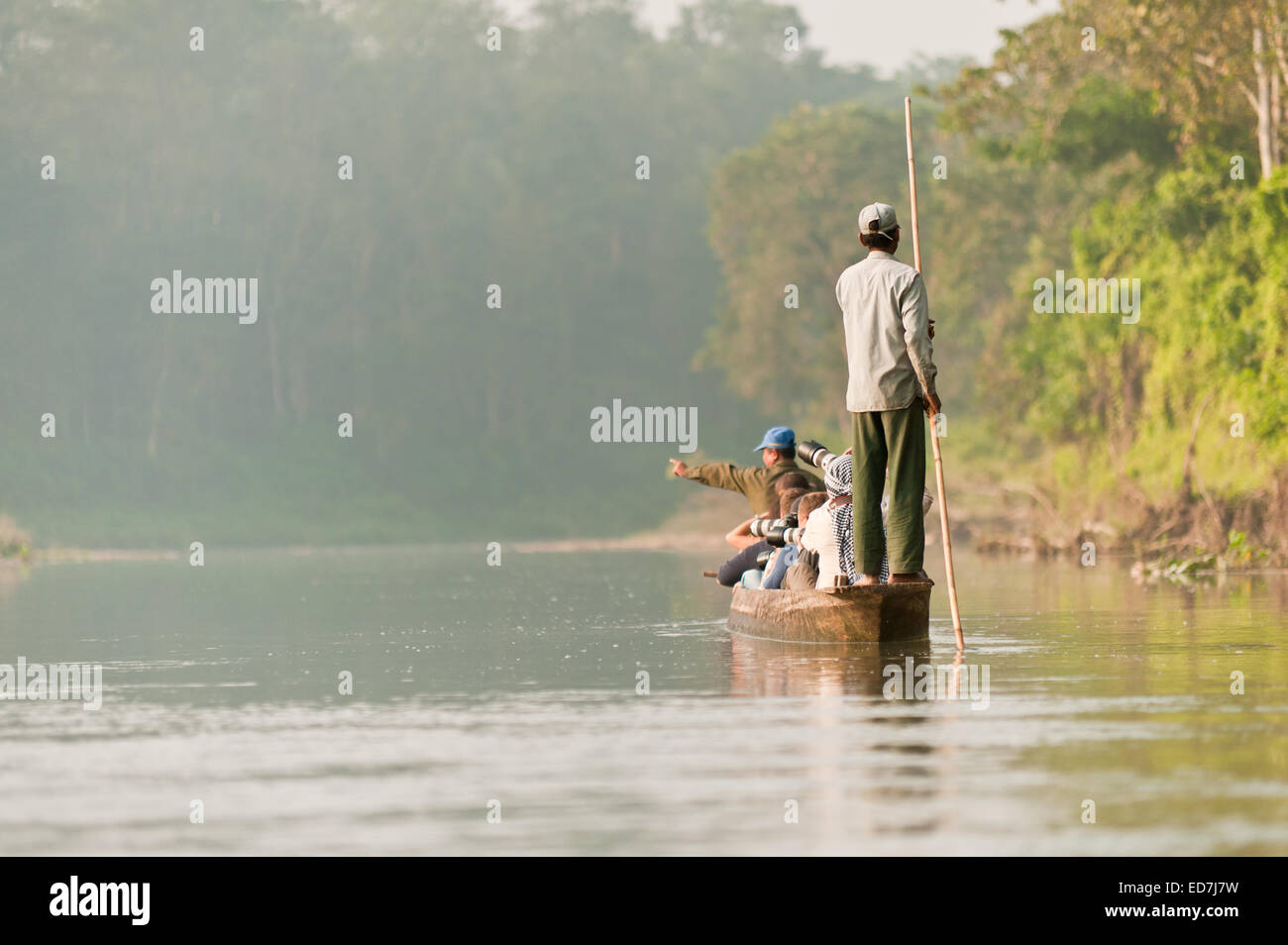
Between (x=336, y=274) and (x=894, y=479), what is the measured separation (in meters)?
72.1

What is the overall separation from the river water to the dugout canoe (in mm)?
217

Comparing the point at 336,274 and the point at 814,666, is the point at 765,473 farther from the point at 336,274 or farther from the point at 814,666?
the point at 336,274

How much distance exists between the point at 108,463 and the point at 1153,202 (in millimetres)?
43268

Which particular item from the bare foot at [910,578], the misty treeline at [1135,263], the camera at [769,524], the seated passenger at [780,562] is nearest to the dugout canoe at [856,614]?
the bare foot at [910,578]

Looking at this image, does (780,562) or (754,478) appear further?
(754,478)

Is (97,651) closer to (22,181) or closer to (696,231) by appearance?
(22,181)

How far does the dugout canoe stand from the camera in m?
14.3

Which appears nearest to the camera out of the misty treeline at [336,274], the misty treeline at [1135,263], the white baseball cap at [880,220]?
the white baseball cap at [880,220]

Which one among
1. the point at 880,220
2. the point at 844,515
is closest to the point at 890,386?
the point at 880,220

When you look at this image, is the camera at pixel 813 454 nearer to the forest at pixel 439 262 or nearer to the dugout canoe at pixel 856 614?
the dugout canoe at pixel 856 614

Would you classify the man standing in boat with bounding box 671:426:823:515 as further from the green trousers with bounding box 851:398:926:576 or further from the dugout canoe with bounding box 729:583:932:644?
the green trousers with bounding box 851:398:926:576

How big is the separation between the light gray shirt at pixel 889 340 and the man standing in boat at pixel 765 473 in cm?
324

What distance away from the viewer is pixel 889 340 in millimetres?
13938

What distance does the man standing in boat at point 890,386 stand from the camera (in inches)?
546
